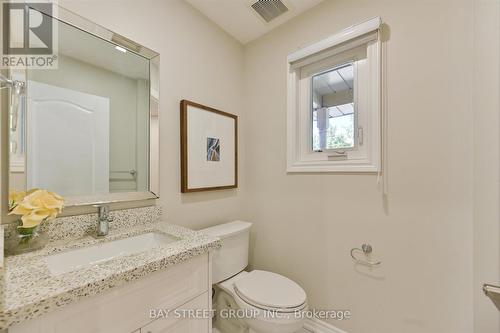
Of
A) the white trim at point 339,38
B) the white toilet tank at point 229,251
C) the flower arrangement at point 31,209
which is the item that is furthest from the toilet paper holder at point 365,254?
the flower arrangement at point 31,209

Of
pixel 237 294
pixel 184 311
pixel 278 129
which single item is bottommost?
pixel 237 294

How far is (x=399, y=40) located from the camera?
1.20 metres

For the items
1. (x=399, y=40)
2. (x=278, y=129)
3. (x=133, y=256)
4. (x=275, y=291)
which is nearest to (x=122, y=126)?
(x=133, y=256)

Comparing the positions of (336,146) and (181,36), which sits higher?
(181,36)

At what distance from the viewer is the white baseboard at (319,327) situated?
4.70 feet

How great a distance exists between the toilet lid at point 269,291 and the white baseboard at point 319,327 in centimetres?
43

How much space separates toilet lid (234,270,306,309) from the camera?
1171 mm

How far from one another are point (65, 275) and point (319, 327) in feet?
5.07

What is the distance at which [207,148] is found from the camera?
5.27 ft

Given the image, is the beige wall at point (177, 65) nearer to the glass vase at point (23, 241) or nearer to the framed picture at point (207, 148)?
the framed picture at point (207, 148)

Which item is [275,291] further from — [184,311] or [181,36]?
[181,36]

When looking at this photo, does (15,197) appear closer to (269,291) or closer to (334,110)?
(269,291)

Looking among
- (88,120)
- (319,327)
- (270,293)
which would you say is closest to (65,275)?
(88,120)

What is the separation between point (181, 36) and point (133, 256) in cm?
140
